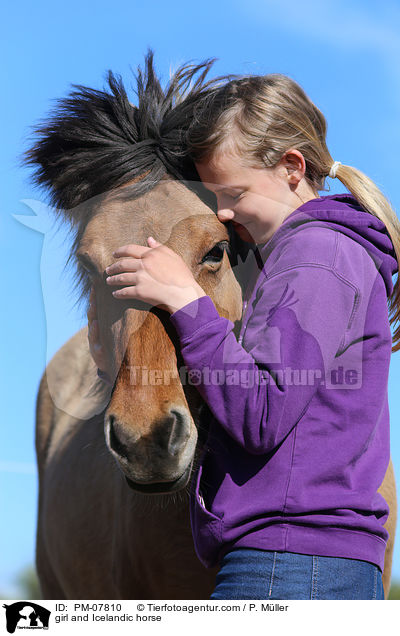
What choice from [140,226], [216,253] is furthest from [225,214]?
[140,226]

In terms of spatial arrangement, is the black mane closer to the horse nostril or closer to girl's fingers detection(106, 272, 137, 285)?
girl's fingers detection(106, 272, 137, 285)

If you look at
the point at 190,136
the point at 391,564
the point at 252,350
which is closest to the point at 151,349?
the point at 252,350

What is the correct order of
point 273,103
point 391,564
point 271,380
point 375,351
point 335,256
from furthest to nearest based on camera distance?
point 391,564, point 273,103, point 375,351, point 335,256, point 271,380

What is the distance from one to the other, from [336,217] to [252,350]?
51cm

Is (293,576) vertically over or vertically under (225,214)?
under

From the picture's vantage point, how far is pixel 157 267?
188cm

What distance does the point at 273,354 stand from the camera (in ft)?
5.48

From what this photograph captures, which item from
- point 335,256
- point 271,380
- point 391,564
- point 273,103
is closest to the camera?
point 271,380

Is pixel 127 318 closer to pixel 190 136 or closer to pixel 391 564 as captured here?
pixel 190 136

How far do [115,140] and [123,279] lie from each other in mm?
789
